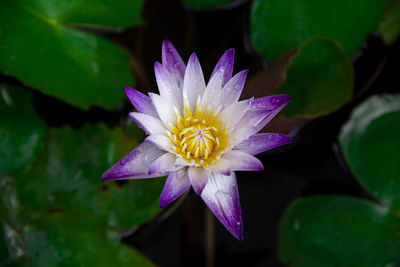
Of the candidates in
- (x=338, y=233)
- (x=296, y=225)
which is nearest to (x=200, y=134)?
(x=296, y=225)

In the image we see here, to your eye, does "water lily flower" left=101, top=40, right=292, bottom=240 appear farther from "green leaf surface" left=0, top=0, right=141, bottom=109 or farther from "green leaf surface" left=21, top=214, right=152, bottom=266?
"green leaf surface" left=0, top=0, right=141, bottom=109

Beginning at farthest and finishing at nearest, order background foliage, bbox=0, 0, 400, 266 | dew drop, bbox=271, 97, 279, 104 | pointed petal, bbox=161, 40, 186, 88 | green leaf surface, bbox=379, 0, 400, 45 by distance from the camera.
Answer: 1. green leaf surface, bbox=379, 0, 400, 45
2. background foliage, bbox=0, 0, 400, 266
3. pointed petal, bbox=161, 40, 186, 88
4. dew drop, bbox=271, 97, 279, 104

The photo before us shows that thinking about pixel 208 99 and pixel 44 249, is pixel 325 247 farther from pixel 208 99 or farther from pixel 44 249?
pixel 44 249

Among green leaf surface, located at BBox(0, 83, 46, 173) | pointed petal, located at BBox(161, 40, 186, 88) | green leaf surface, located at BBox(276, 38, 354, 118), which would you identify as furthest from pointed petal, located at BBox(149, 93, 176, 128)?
green leaf surface, located at BBox(0, 83, 46, 173)

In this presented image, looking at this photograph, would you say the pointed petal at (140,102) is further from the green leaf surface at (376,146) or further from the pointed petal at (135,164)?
the green leaf surface at (376,146)

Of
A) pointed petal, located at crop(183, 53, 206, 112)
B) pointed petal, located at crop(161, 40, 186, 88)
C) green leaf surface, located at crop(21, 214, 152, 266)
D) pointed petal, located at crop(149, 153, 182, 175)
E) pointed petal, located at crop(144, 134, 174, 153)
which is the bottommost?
green leaf surface, located at crop(21, 214, 152, 266)

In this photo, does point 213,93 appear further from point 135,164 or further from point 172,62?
point 135,164

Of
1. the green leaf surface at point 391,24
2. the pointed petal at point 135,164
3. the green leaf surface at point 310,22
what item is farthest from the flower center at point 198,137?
the green leaf surface at point 391,24
